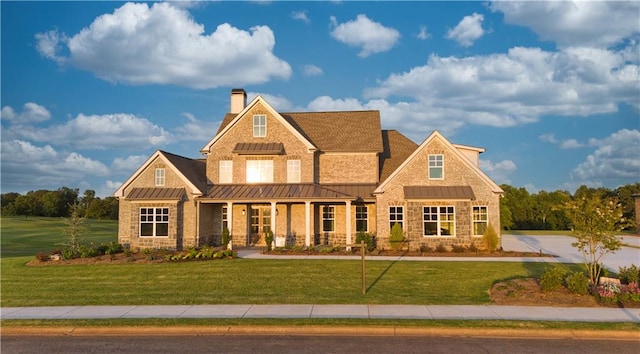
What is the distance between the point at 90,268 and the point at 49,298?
5.84 meters

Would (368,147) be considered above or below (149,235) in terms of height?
above

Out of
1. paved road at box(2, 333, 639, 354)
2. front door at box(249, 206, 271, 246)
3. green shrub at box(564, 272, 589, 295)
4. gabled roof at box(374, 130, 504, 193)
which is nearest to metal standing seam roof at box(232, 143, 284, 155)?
front door at box(249, 206, 271, 246)

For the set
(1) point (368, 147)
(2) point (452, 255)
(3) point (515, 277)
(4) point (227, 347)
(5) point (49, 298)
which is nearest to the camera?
(4) point (227, 347)

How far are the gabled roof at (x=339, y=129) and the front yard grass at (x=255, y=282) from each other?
11254 mm

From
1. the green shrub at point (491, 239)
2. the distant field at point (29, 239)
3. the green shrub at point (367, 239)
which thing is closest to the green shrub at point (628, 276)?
A: the green shrub at point (491, 239)

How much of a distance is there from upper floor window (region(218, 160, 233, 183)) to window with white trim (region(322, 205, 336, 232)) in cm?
653

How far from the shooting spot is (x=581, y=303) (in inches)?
527

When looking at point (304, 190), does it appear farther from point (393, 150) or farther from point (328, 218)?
point (393, 150)

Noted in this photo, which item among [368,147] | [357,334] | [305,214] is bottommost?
[357,334]

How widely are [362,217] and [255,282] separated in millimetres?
13958

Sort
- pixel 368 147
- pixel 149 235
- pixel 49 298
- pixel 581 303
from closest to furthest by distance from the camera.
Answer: pixel 581 303
pixel 49 298
pixel 149 235
pixel 368 147

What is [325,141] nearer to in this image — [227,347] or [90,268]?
[90,268]

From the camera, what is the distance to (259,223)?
3083 cm

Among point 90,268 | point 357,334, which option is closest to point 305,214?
point 90,268
